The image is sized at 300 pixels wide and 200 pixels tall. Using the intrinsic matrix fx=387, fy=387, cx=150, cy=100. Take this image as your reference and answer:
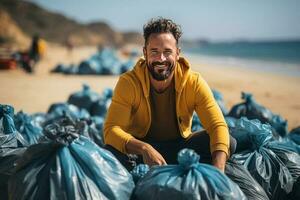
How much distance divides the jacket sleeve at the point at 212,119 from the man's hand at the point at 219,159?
3 centimetres

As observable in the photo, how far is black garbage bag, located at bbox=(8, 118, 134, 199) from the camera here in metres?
1.96

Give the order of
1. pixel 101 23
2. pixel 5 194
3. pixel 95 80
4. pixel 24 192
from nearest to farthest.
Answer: pixel 24 192, pixel 5 194, pixel 95 80, pixel 101 23

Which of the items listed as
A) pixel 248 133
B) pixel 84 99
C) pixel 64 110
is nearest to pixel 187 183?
pixel 248 133

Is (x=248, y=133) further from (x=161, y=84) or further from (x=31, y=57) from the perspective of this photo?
(x=31, y=57)

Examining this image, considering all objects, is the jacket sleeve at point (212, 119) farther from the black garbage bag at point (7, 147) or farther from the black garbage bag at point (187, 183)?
the black garbage bag at point (7, 147)

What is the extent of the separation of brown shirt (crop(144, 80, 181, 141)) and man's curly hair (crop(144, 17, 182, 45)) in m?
0.37

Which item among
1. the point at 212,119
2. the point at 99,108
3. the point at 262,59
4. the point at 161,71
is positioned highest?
the point at 161,71

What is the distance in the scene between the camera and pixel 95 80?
466 inches

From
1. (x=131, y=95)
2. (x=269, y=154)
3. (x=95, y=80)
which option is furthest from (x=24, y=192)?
(x=95, y=80)

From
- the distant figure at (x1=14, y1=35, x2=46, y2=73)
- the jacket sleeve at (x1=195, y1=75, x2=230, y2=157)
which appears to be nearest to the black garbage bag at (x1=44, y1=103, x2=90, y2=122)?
the jacket sleeve at (x1=195, y1=75, x2=230, y2=157)

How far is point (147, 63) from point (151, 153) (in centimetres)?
66

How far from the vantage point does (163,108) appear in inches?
111

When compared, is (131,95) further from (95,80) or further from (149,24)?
(95,80)

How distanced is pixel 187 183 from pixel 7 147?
1.48 meters
